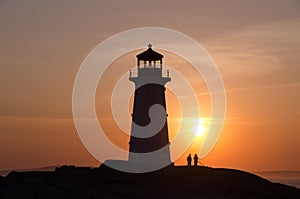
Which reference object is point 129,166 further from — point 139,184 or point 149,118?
point 149,118

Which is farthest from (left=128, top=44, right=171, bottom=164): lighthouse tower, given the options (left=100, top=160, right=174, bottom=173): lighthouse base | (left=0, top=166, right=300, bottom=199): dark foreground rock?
(left=100, top=160, right=174, bottom=173): lighthouse base

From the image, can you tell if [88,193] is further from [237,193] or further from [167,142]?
[167,142]

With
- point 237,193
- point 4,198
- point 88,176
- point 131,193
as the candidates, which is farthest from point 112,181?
point 4,198

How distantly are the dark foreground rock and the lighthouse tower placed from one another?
3252mm

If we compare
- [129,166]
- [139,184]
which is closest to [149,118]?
[129,166]

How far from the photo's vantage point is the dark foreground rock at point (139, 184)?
1345 inches

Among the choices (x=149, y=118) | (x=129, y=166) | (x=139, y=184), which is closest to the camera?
(x=139, y=184)

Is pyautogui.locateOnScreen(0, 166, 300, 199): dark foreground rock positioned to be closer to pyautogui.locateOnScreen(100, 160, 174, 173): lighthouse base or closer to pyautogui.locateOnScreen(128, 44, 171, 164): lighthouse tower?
pyautogui.locateOnScreen(100, 160, 174, 173): lighthouse base

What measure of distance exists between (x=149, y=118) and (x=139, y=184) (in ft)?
28.3

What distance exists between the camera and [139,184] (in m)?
40.6

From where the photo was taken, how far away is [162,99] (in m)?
48.9

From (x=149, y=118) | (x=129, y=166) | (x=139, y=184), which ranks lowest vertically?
(x=139, y=184)

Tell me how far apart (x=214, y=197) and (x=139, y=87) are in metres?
13.0

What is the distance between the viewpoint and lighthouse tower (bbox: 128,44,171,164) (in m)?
48.3
